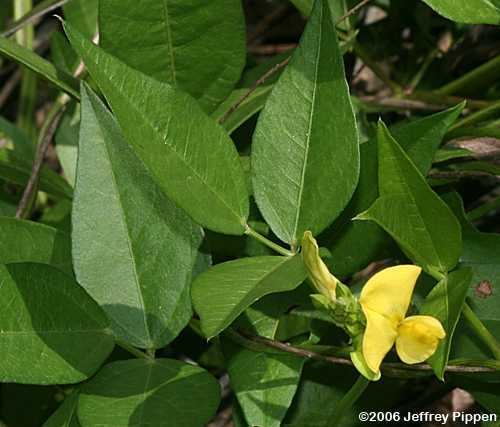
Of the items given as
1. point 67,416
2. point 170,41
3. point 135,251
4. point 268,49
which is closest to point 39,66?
point 170,41

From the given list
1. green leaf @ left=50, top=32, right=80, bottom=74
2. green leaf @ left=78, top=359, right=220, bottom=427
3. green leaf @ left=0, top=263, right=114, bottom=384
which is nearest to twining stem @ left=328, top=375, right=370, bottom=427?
green leaf @ left=78, top=359, right=220, bottom=427

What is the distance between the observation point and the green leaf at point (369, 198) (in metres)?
0.78

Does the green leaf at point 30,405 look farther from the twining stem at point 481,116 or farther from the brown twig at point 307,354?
the twining stem at point 481,116

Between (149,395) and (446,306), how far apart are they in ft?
0.85

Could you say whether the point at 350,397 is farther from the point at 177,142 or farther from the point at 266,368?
the point at 177,142

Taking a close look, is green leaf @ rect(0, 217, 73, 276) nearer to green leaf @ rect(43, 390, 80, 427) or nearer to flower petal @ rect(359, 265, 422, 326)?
green leaf @ rect(43, 390, 80, 427)

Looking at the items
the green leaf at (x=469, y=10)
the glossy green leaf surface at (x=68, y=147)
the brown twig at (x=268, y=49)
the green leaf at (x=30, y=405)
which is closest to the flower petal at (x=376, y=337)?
the green leaf at (x=469, y=10)

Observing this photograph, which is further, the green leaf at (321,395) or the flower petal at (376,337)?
the green leaf at (321,395)

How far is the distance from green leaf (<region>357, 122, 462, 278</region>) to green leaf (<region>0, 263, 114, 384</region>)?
26cm

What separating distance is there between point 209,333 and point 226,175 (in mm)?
174

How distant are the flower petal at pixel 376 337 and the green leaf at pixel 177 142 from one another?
7.4 inches

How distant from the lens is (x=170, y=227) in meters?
0.81

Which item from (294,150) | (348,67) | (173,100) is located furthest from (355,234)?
(348,67)

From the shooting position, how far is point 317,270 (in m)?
0.65
